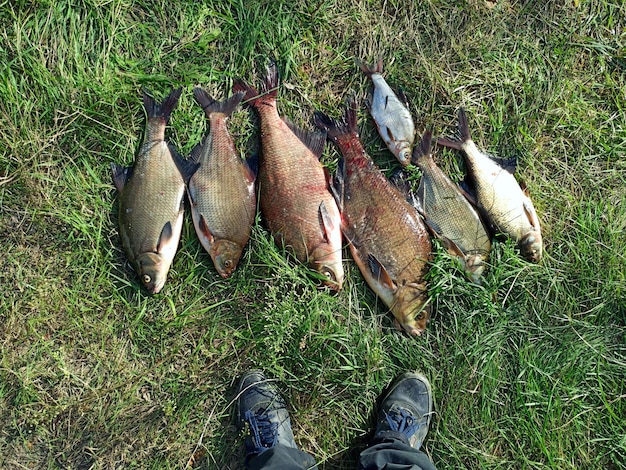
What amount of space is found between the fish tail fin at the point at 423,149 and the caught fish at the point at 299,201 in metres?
0.65

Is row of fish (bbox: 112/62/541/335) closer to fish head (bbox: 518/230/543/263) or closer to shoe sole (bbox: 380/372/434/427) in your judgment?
fish head (bbox: 518/230/543/263)

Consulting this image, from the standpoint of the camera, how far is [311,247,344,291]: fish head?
3199 mm

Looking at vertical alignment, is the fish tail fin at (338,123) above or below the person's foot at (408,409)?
above

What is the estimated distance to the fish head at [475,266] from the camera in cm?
327

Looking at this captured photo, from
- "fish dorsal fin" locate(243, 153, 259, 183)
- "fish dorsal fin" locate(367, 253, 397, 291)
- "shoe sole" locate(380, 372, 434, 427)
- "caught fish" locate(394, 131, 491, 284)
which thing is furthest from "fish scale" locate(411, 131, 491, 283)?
"fish dorsal fin" locate(243, 153, 259, 183)

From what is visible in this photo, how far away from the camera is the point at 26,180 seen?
3.30 m

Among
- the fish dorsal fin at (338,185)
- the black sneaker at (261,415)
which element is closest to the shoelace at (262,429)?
the black sneaker at (261,415)

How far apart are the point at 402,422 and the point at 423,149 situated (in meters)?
1.84

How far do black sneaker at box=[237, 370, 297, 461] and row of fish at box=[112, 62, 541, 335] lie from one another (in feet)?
2.48

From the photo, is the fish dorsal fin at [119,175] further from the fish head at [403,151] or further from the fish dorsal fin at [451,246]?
the fish dorsal fin at [451,246]

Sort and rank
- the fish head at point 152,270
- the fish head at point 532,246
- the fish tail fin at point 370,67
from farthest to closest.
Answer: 1. the fish tail fin at point 370,67
2. the fish head at point 532,246
3. the fish head at point 152,270

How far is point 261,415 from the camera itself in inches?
127

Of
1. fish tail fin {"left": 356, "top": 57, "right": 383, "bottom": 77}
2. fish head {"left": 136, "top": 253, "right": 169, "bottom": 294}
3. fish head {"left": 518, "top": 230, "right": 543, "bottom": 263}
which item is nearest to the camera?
fish head {"left": 136, "top": 253, "right": 169, "bottom": 294}

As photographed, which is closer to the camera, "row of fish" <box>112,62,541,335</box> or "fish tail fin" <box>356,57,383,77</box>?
"row of fish" <box>112,62,541,335</box>
